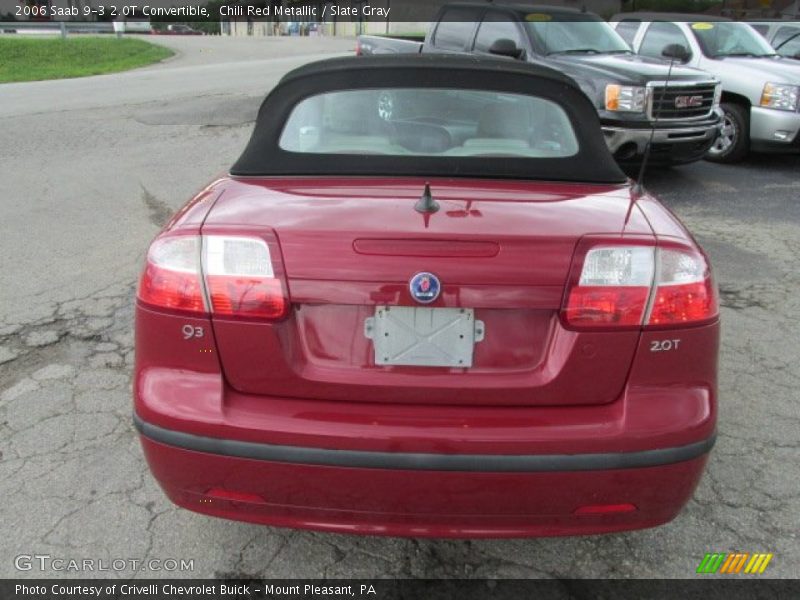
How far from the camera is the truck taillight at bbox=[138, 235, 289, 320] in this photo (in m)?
2.04

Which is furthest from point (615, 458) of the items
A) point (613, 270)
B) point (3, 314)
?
point (3, 314)

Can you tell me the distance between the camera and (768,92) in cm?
891

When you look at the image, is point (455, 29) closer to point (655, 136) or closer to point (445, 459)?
point (655, 136)

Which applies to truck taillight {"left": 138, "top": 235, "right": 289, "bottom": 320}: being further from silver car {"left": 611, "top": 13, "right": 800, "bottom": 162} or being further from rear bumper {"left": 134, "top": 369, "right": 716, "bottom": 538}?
silver car {"left": 611, "top": 13, "right": 800, "bottom": 162}

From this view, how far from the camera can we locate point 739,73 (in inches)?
364

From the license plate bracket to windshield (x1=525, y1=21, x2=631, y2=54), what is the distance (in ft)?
24.2

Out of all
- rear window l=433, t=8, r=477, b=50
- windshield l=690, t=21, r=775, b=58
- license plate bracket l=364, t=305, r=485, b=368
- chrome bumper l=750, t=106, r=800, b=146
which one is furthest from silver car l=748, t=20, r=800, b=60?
license plate bracket l=364, t=305, r=485, b=368

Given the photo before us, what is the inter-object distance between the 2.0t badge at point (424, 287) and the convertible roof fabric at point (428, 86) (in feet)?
2.37

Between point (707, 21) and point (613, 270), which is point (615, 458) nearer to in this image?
point (613, 270)

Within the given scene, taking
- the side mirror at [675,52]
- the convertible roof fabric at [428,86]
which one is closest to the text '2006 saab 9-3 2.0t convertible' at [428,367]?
the convertible roof fabric at [428,86]

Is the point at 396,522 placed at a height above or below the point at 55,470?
above

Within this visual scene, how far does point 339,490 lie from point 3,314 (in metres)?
3.38

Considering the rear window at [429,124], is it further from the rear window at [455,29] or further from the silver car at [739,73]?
the silver car at [739,73]

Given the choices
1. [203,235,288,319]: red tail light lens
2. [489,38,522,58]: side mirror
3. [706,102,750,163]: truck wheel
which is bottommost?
[706,102,750,163]: truck wheel
